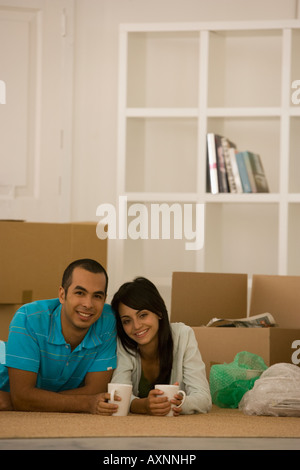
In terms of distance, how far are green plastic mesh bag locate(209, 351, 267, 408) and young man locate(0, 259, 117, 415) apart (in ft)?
1.13

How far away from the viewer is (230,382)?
2307mm

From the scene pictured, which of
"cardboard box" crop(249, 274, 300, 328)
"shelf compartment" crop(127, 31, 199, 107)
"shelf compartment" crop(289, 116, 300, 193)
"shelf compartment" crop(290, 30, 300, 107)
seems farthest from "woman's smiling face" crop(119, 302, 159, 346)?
"shelf compartment" crop(127, 31, 199, 107)

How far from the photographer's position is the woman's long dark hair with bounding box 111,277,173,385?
2.19m

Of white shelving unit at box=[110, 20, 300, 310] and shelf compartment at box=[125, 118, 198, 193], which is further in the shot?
shelf compartment at box=[125, 118, 198, 193]

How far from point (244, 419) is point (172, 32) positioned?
2.04 metres

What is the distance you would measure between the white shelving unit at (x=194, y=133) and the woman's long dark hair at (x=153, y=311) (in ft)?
3.93

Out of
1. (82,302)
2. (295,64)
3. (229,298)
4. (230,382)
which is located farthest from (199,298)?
(295,64)

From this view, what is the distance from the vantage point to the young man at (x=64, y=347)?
2062 mm

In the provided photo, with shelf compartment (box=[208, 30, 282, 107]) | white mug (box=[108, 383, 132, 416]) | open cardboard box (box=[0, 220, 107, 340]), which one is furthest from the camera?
shelf compartment (box=[208, 30, 282, 107])

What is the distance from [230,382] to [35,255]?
86 cm

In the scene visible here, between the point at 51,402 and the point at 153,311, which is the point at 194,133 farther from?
the point at 51,402

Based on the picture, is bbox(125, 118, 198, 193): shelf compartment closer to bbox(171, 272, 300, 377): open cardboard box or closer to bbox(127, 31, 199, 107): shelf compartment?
bbox(127, 31, 199, 107): shelf compartment

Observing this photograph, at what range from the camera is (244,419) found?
195cm
